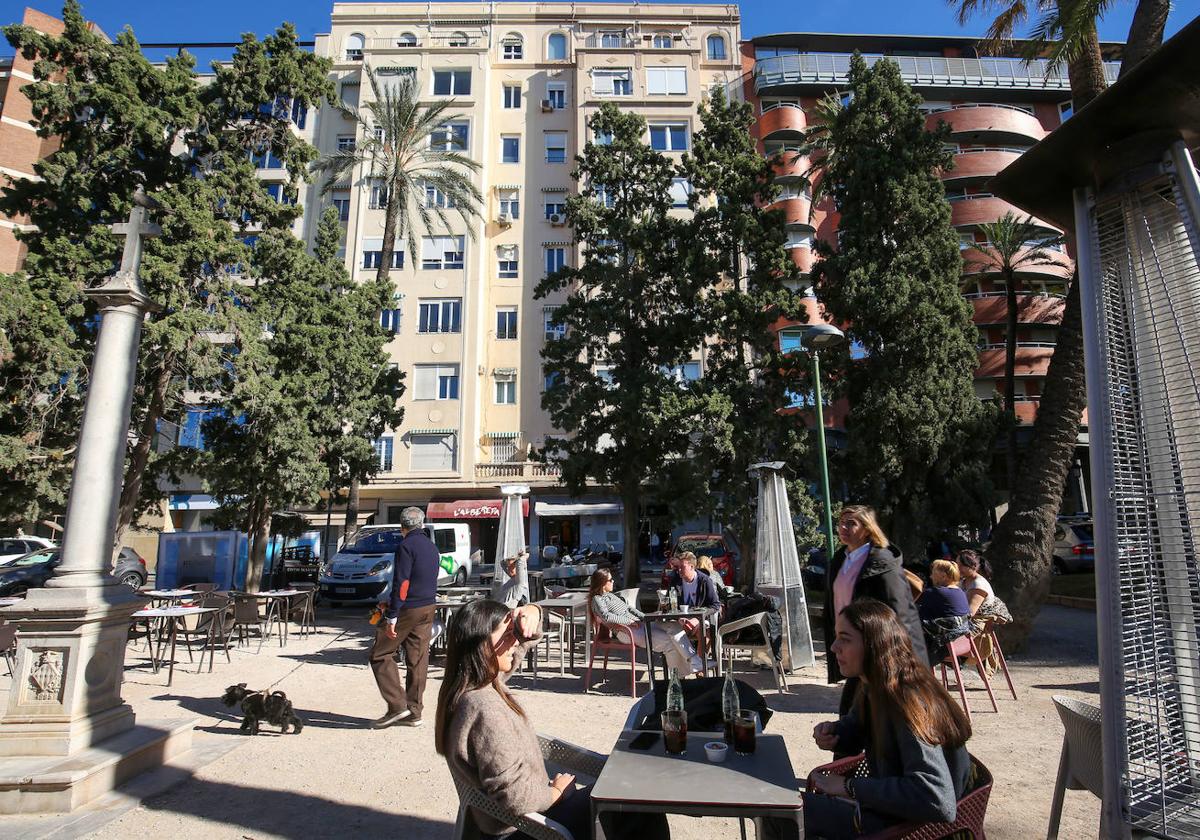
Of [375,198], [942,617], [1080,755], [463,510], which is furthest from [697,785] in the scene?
[375,198]

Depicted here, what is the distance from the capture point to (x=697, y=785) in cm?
233

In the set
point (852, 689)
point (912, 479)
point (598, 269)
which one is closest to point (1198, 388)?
point (852, 689)

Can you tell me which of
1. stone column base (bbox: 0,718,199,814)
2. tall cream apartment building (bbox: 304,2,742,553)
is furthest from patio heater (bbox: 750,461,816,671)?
tall cream apartment building (bbox: 304,2,742,553)

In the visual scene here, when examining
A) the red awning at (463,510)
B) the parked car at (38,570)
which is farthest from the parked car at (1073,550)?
the parked car at (38,570)

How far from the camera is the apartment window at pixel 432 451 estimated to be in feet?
98.1

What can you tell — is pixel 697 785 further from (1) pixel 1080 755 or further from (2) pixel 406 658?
(2) pixel 406 658

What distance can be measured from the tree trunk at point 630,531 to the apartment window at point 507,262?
61.1 feet

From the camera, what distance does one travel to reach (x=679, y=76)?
3425cm

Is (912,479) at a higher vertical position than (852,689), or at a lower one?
higher

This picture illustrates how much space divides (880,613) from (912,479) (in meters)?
14.8

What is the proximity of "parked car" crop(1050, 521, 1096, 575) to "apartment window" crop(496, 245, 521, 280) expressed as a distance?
972 inches

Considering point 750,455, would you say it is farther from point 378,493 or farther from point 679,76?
point 679,76

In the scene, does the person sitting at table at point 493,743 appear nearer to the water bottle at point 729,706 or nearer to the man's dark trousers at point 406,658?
the water bottle at point 729,706

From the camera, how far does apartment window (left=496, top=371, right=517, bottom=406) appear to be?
103ft
